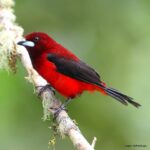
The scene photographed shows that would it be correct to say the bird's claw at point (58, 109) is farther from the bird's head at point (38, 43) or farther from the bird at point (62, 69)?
the bird's head at point (38, 43)

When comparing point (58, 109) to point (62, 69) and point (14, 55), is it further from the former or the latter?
point (14, 55)

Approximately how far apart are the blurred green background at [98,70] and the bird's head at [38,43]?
11cm

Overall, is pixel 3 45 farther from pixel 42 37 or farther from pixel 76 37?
pixel 76 37

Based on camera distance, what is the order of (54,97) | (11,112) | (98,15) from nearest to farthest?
(11,112) → (54,97) → (98,15)

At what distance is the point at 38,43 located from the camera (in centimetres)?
493

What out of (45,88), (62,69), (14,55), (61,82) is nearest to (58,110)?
(45,88)

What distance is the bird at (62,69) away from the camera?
4.79 metres

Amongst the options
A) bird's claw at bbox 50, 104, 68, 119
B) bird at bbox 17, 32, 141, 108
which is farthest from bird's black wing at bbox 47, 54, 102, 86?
bird's claw at bbox 50, 104, 68, 119

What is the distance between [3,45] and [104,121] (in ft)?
3.96

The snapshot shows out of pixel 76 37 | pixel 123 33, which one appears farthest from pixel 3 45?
pixel 123 33

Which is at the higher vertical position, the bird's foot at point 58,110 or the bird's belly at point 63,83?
the bird's belly at point 63,83

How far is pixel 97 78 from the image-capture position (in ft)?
16.0

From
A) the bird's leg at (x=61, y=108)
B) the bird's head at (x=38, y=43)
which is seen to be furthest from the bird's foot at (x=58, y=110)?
the bird's head at (x=38, y=43)

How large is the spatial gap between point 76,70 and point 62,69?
0.42 ft
